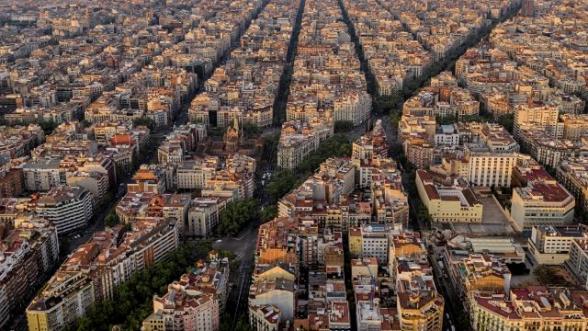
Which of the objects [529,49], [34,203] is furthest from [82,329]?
[529,49]

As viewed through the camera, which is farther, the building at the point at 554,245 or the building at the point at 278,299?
the building at the point at 554,245

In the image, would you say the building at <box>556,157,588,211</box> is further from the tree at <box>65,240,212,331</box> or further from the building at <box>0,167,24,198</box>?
the building at <box>0,167,24,198</box>

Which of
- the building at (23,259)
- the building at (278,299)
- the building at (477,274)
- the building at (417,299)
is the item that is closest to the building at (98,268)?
the building at (23,259)

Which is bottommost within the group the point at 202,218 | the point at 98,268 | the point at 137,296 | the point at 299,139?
the point at 137,296

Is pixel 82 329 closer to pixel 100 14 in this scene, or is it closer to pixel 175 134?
pixel 175 134

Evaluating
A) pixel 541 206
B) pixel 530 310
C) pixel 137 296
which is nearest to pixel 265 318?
pixel 137 296

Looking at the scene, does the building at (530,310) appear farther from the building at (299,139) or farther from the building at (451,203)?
the building at (299,139)

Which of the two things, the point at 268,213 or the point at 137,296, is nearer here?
the point at 137,296

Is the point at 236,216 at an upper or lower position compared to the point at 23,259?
lower

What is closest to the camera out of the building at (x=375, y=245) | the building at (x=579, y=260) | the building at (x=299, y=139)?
the building at (x=579, y=260)

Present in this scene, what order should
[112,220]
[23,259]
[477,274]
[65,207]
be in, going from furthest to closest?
[65,207] → [112,220] → [23,259] → [477,274]

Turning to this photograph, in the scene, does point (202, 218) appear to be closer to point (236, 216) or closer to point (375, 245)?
point (236, 216)

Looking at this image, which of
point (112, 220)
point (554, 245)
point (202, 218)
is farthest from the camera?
point (112, 220)

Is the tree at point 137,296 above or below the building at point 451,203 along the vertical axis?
below
